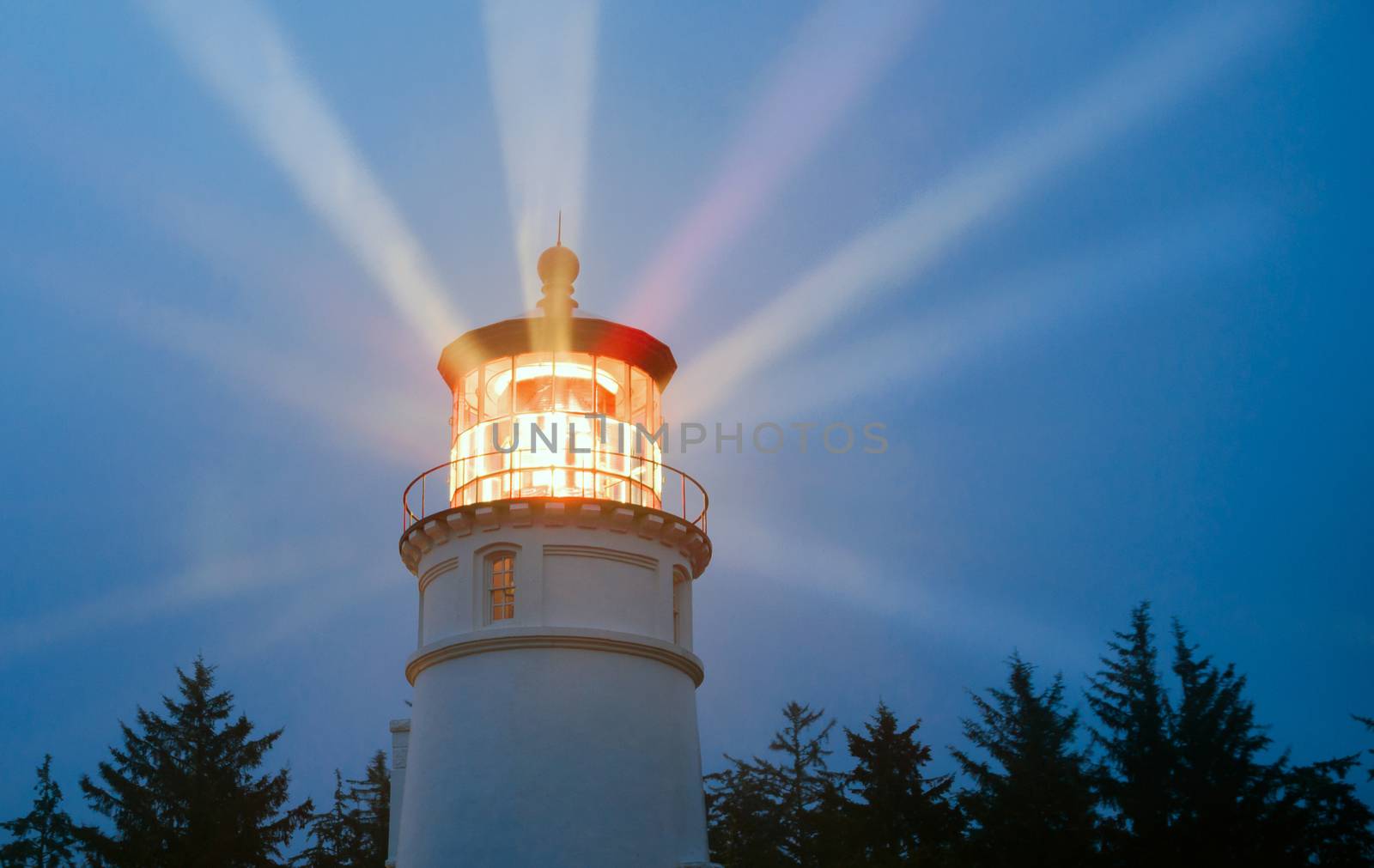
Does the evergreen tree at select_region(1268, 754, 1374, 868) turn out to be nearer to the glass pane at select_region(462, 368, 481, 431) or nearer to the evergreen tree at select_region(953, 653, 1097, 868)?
the evergreen tree at select_region(953, 653, 1097, 868)

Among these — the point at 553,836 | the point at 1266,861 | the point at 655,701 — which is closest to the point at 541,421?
the point at 655,701

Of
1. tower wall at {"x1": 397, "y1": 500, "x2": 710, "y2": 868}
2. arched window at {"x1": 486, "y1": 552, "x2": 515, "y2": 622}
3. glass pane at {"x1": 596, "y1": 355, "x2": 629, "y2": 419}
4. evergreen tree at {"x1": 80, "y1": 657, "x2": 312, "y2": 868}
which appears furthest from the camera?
evergreen tree at {"x1": 80, "y1": 657, "x2": 312, "y2": 868}

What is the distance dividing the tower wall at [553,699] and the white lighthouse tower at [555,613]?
0.02 m

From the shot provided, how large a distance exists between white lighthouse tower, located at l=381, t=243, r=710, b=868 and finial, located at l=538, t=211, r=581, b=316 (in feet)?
0.11

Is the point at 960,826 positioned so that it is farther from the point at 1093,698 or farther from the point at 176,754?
the point at 176,754

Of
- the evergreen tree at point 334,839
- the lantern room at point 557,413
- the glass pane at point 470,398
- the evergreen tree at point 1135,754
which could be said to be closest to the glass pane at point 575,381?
the lantern room at point 557,413

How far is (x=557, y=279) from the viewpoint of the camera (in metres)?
19.6

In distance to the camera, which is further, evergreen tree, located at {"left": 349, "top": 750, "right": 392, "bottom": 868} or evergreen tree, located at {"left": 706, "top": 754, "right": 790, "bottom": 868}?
evergreen tree, located at {"left": 349, "top": 750, "right": 392, "bottom": 868}

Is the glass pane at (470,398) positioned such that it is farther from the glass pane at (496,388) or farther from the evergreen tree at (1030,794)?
the evergreen tree at (1030,794)

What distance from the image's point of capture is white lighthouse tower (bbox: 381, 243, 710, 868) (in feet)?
55.2

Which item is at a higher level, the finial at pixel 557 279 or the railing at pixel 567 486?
the finial at pixel 557 279

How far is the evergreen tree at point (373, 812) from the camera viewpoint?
39.3m

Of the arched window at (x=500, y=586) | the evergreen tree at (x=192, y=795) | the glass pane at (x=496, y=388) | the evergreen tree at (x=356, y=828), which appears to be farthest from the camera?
the evergreen tree at (x=356, y=828)

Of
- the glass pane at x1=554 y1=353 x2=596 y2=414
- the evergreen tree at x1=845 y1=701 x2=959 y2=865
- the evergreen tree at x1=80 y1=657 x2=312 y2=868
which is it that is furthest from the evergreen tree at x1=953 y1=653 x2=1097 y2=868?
the evergreen tree at x1=80 y1=657 x2=312 y2=868
